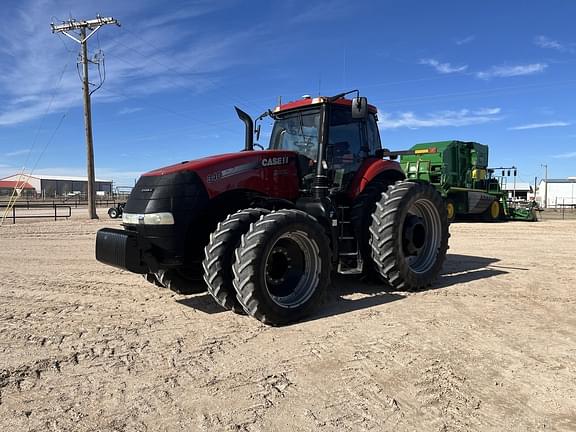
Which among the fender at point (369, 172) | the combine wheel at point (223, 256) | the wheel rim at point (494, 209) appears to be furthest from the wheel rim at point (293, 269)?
the wheel rim at point (494, 209)

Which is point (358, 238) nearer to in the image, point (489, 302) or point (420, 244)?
point (420, 244)

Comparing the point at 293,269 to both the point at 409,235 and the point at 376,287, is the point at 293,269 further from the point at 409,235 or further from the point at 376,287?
the point at 409,235

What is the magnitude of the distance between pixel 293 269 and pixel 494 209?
61.0ft

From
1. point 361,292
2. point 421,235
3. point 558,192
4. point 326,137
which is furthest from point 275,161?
point 558,192

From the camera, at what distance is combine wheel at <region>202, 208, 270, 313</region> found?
454 centimetres

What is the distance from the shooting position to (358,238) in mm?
6055

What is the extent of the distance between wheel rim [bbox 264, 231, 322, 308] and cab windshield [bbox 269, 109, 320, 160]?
154 centimetres

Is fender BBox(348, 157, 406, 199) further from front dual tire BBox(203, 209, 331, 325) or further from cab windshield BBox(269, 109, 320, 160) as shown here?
front dual tire BBox(203, 209, 331, 325)

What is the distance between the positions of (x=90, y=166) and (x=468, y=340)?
21246 mm

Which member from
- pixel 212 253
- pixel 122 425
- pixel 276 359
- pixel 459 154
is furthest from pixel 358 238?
pixel 459 154

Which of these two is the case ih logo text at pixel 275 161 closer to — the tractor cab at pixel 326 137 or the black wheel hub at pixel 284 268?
the tractor cab at pixel 326 137

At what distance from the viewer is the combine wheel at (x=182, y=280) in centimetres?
552

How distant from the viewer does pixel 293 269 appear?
16.8ft

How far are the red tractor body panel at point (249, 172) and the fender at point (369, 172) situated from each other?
806 millimetres
